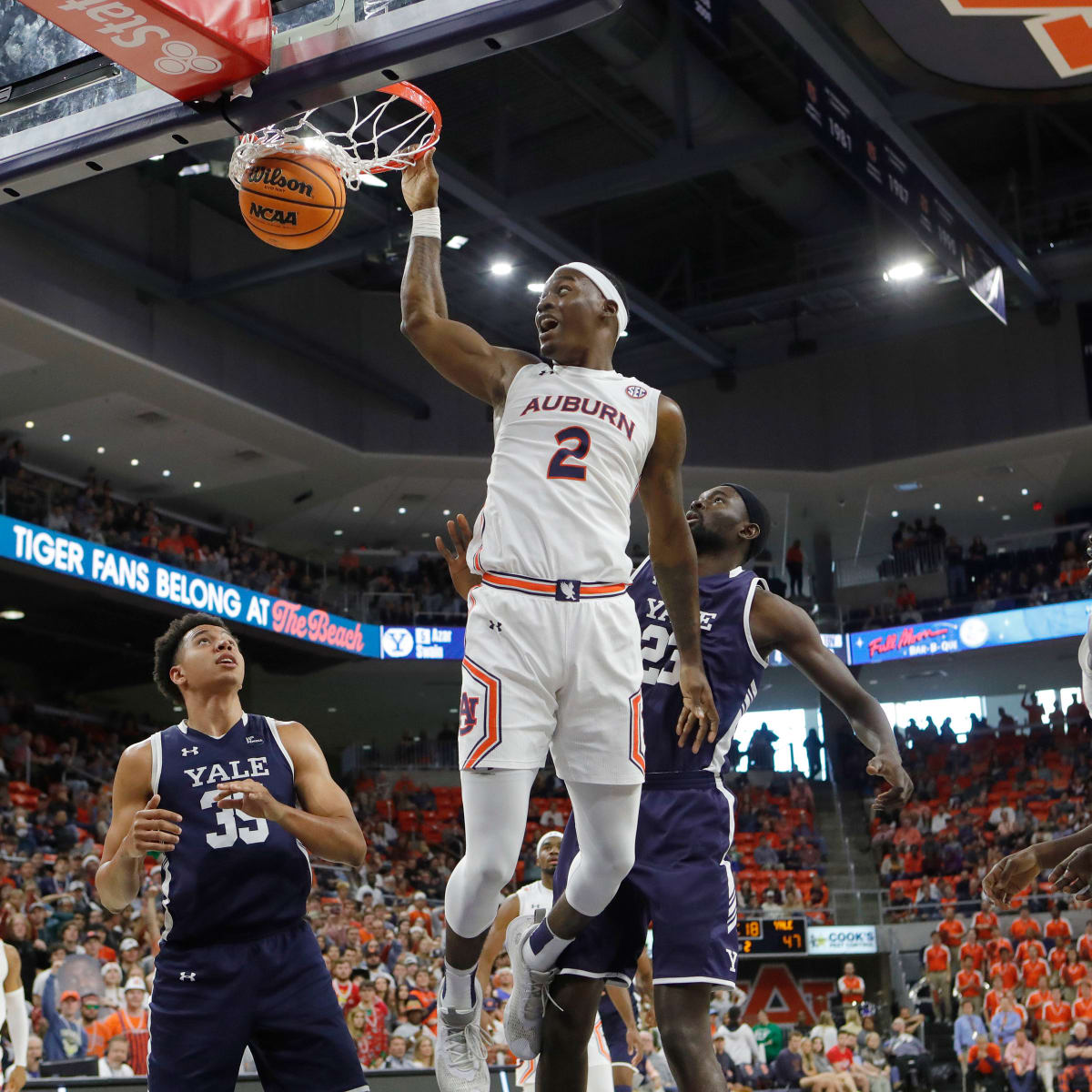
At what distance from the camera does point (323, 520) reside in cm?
2894

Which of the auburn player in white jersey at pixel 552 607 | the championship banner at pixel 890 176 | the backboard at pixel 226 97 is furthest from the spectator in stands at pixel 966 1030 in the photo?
the backboard at pixel 226 97

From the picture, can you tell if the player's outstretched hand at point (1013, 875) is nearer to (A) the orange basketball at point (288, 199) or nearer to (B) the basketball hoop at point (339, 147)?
(B) the basketball hoop at point (339, 147)

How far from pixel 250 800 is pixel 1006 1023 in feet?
46.4

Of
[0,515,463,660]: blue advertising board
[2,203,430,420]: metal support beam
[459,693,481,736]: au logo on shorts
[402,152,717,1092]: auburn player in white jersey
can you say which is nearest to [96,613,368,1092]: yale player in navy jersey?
[402,152,717,1092]: auburn player in white jersey

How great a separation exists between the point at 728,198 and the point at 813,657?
19405 millimetres

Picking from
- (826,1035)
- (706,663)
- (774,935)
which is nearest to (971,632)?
(774,935)

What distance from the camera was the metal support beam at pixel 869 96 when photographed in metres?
14.0

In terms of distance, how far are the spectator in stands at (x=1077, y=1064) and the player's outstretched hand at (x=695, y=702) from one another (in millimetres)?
12408

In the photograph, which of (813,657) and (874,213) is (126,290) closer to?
(874,213)

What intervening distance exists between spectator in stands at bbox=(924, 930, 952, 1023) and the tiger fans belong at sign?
17392mm

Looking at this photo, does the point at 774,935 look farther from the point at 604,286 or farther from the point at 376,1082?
the point at 604,286

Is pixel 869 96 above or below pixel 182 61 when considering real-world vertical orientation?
above

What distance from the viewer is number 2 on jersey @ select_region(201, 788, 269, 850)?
13.5 ft

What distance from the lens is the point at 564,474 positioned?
4039mm
